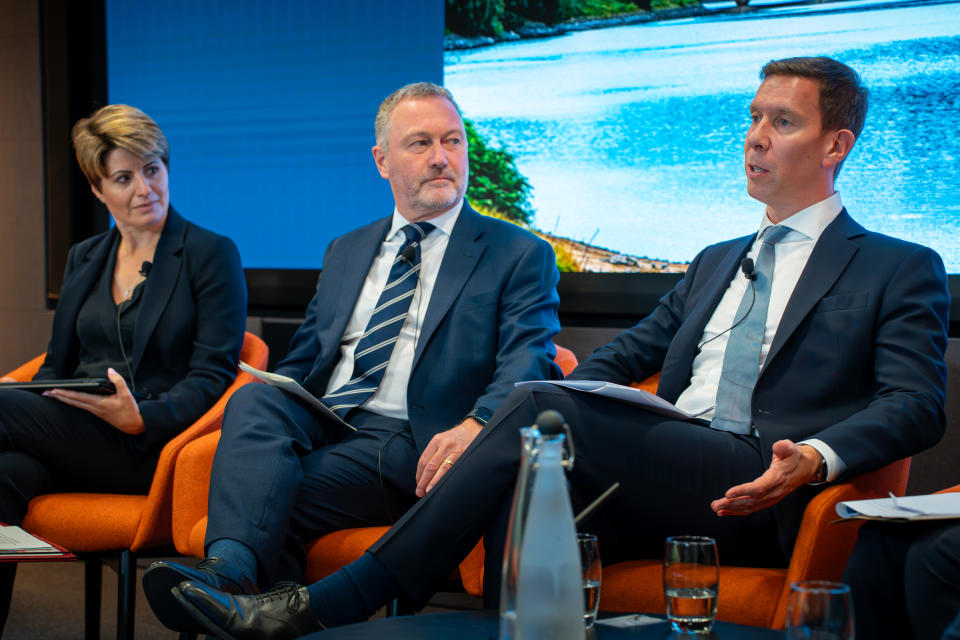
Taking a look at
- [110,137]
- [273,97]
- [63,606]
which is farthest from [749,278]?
[63,606]

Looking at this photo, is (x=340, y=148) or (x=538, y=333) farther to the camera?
(x=340, y=148)

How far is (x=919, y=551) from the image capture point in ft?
5.37

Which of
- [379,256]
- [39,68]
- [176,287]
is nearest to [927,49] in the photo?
Result: [379,256]

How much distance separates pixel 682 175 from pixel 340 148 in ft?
4.76

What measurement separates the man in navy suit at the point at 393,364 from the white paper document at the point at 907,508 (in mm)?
872

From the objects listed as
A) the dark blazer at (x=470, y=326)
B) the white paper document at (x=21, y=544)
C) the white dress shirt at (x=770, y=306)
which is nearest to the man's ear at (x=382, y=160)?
the dark blazer at (x=470, y=326)

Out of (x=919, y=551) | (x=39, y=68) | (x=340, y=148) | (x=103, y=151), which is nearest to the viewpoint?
(x=919, y=551)

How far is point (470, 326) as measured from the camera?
2.59 metres

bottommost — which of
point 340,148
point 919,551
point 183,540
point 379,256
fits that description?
point 183,540

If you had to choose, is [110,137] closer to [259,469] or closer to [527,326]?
[259,469]

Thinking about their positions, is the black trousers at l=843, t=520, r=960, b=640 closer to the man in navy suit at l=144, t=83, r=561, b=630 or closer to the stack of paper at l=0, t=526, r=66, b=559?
the man in navy suit at l=144, t=83, r=561, b=630

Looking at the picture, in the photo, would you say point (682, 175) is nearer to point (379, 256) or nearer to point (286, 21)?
point (379, 256)

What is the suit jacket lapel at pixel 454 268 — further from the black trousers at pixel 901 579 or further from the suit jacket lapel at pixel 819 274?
the black trousers at pixel 901 579

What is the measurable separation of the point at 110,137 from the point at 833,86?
7.26ft
